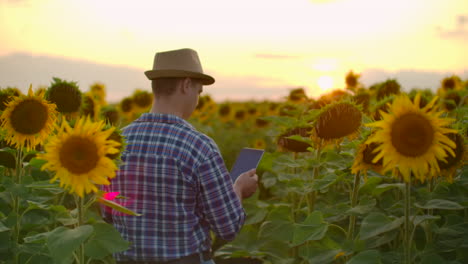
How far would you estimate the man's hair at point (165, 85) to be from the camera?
313cm

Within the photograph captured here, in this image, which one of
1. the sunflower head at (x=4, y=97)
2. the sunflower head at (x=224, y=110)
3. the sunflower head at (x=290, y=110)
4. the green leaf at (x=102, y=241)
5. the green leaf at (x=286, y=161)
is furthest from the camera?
the sunflower head at (x=224, y=110)

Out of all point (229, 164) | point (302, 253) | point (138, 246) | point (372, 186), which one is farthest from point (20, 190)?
point (229, 164)

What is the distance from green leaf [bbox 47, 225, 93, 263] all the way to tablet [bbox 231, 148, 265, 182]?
1196 mm

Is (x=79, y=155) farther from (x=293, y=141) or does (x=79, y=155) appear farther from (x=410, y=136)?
(x=293, y=141)

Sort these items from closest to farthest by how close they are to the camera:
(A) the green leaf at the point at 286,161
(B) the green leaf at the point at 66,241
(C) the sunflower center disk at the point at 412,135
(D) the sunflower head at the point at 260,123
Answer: (B) the green leaf at the point at 66,241 → (C) the sunflower center disk at the point at 412,135 → (A) the green leaf at the point at 286,161 → (D) the sunflower head at the point at 260,123

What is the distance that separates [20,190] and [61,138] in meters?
1.16

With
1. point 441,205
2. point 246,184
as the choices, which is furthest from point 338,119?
point 441,205

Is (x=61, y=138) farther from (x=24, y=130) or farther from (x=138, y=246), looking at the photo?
(x=24, y=130)

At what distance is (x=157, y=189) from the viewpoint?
2.95m

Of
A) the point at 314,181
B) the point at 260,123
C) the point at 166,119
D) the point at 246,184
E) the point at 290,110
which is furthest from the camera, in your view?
the point at 260,123

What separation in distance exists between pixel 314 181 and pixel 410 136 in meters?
1.13

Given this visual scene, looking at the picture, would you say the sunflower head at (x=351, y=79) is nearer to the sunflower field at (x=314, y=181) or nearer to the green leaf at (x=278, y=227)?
the sunflower field at (x=314, y=181)

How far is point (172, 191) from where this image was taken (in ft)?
9.64

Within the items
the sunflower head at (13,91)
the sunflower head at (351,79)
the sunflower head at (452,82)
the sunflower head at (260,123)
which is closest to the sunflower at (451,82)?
the sunflower head at (452,82)
